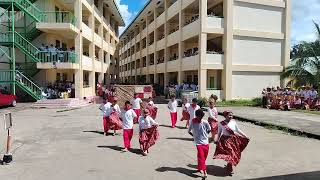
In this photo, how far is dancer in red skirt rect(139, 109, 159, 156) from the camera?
10.9 m

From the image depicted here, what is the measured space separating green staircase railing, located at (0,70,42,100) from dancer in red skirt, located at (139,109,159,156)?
1826 centimetres

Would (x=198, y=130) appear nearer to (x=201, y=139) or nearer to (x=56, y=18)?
(x=201, y=139)

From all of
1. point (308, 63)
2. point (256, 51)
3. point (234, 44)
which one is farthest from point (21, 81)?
point (308, 63)

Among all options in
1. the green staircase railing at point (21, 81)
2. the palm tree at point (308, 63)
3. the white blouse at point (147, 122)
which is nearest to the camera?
the white blouse at point (147, 122)

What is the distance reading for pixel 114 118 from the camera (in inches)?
564

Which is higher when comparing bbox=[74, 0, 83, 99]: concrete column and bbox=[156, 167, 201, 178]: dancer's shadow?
bbox=[74, 0, 83, 99]: concrete column

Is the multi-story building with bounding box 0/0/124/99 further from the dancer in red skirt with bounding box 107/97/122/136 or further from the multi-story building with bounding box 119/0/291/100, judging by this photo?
the dancer in red skirt with bounding box 107/97/122/136

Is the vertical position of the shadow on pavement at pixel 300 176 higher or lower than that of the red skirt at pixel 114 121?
lower

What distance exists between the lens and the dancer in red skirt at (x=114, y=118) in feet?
46.7

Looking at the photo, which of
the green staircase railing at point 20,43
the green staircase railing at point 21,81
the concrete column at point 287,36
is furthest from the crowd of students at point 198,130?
the concrete column at point 287,36

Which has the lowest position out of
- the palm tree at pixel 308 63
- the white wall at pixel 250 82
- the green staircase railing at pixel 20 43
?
the white wall at pixel 250 82

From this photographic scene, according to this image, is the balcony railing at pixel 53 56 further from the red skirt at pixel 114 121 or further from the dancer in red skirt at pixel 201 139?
the dancer in red skirt at pixel 201 139

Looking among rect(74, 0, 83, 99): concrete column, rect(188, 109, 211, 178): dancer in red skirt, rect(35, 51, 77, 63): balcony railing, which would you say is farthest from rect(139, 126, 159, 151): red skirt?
rect(74, 0, 83, 99): concrete column

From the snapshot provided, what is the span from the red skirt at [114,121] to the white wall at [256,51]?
680 inches
